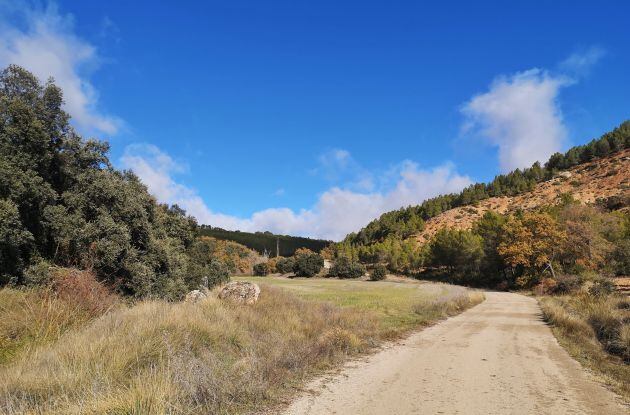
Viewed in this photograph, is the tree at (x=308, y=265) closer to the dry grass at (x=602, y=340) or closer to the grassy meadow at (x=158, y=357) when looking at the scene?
the dry grass at (x=602, y=340)

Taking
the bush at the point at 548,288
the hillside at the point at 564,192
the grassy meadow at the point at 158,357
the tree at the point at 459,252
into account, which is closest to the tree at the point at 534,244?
the bush at the point at 548,288

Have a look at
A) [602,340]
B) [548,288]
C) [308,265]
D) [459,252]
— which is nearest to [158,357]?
[602,340]

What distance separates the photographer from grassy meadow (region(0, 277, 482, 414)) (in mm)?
5703

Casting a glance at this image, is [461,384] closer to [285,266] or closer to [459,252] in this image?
[459,252]

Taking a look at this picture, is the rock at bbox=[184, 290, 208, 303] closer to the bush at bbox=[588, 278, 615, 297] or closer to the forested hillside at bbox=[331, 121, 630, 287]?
the bush at bbox=[588, 278, 615, 297]

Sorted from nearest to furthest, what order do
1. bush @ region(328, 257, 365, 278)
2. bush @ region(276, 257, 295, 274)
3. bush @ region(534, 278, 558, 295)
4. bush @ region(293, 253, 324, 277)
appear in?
bush @ region(534, 278, 558, 295)
bush @ region(328, 257, 365, 278)
bush @ region(293, 253, 324, 277)
bush @ region(276, 257, 295, 274)

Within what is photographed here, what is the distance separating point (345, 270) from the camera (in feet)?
263

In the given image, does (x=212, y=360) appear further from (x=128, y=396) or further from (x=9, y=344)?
(x=9, y=344)

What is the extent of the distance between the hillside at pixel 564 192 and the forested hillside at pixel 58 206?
9325cm

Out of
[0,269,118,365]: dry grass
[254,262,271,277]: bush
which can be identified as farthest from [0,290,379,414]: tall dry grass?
[254,262,271,277]: bush

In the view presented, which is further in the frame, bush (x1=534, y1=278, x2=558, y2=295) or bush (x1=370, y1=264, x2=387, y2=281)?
bush (x1=370, y1=264, x2=387, y2=281)

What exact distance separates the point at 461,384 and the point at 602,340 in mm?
9184

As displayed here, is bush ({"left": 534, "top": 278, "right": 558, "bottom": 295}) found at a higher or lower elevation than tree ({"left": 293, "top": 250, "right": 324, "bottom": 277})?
lower

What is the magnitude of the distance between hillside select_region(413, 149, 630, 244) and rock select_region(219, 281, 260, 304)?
9138cm
